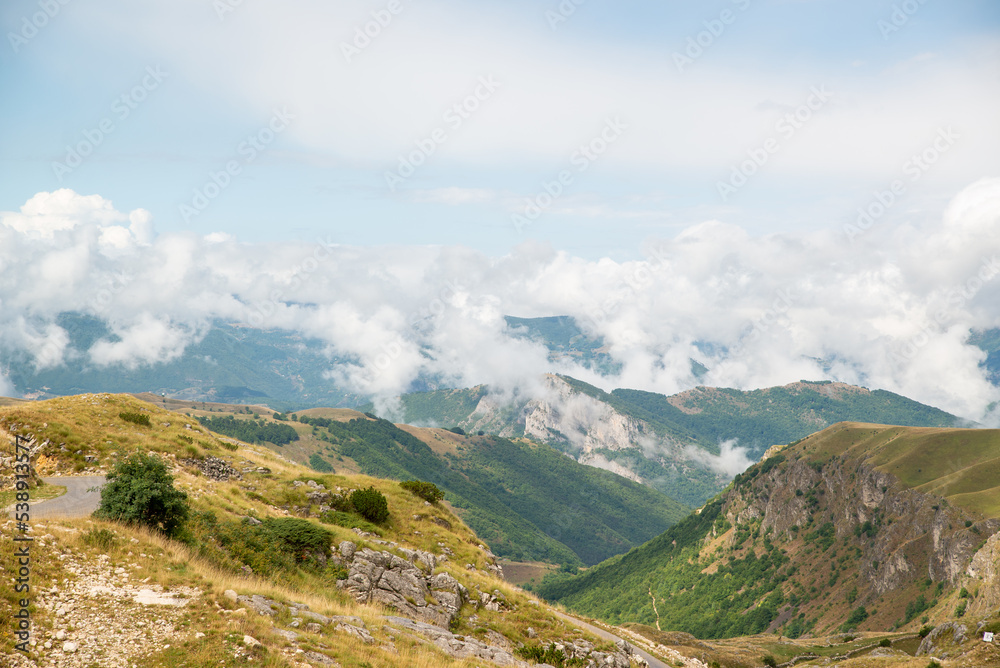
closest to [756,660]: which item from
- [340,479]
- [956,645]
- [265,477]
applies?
[956,645]

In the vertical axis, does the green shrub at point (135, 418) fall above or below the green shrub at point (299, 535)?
above

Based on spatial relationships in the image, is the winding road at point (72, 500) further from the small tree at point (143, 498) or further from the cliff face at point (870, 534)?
the cliff face at point (870, 534)

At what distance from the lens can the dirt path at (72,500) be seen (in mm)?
24594

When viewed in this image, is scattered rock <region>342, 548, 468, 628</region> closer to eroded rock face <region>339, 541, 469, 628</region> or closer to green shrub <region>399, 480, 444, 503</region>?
eroded rock face <region>339, 541, 469, 628</region>

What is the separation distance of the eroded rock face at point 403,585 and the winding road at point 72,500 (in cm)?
1296

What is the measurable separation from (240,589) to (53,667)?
7.20 metres

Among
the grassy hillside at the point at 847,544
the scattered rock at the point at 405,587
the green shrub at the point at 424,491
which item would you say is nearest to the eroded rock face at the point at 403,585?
the scattered rock at the point at 405,587

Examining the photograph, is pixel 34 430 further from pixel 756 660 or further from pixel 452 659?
pixel 756 660

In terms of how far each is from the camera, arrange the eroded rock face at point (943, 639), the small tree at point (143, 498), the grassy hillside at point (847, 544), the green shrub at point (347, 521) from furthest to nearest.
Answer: the grassy hillside at point (847, 544), the eroded rock face at point (943, 639), the green shrub at point (347, 521), the small tree at point (143, 498)

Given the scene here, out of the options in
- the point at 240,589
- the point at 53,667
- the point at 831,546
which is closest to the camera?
the point at 53,667

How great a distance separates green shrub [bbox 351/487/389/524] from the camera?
42344mm

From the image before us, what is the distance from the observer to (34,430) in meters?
34.9

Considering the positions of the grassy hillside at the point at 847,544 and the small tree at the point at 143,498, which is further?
the grassy hillside at the point at 847,544

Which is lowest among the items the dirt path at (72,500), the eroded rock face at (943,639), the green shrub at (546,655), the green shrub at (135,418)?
the green shrub at (546,655)
